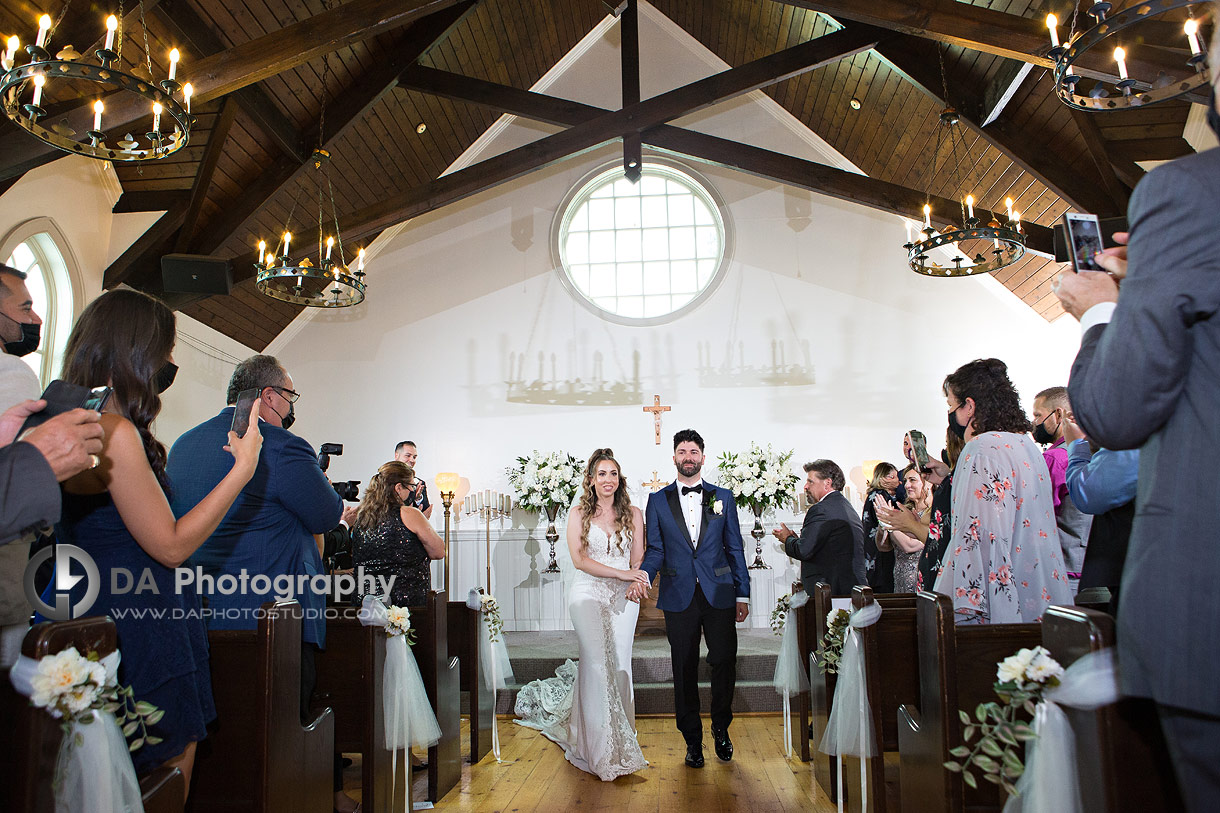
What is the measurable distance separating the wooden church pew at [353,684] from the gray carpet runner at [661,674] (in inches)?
99.8

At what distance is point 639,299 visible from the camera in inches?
357

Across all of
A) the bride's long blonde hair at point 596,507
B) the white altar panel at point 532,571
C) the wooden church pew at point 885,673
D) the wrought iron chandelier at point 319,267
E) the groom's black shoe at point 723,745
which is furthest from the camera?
the white altar panel at point 532,571

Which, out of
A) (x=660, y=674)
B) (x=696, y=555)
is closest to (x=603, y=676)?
(x=696, y=555)

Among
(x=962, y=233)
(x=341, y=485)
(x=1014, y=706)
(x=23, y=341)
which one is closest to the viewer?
(x=1014, y=706)

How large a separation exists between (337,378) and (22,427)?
7616 mm

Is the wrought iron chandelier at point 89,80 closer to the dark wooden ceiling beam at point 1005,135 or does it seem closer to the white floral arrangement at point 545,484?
A: the white floral arrangement at point 545,484

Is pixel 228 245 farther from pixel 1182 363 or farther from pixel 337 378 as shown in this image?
pixel 1182 363

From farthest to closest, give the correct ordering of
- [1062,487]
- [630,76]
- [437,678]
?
1. [630,76]
2. [437,678]
3. [1062,487]

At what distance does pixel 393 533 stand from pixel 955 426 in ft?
8.56

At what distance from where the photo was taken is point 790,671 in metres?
4.29

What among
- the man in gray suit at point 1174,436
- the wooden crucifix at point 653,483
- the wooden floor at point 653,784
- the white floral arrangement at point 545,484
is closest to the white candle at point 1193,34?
the man in gray suit at point 1174,436

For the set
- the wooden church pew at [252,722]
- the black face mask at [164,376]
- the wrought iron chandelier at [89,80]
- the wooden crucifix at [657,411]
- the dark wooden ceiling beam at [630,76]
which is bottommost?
the wooden church pew at [252,722]

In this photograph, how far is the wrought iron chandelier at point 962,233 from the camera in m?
5.02

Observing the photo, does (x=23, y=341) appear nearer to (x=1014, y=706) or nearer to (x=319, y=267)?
(x=1014, y=706)
